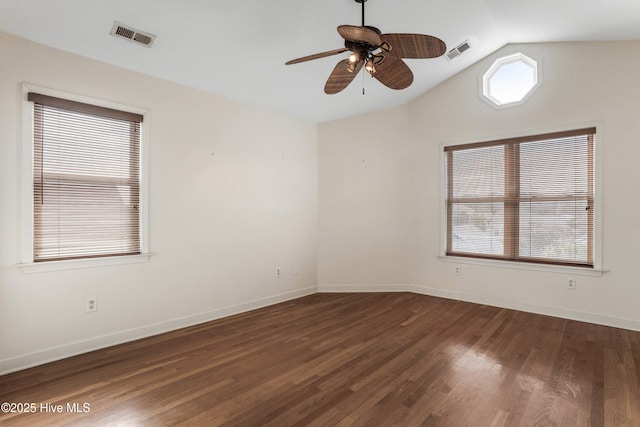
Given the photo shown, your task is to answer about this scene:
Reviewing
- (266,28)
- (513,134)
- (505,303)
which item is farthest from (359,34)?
(505,303)

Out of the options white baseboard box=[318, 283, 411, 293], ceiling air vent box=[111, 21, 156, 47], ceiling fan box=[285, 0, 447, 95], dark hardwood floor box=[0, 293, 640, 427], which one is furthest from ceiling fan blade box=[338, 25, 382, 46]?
white baseboard box=[318, 283, 411, 293]

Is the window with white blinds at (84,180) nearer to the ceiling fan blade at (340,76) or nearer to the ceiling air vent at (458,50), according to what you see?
the ceiling fan blade at (340,76)

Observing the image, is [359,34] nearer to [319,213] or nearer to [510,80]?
[510,80]

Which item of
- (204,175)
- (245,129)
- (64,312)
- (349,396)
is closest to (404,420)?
(349,396)

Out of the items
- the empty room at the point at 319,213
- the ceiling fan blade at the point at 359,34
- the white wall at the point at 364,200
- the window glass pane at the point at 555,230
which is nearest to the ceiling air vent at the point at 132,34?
the empty room at the point at 319,213

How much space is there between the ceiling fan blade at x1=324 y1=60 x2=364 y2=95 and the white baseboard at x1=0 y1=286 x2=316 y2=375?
2.90 metres

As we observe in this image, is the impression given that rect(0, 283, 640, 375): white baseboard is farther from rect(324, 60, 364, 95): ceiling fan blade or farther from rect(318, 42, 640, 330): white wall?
rect(324, 60, 364, 95): ceiling fan blade

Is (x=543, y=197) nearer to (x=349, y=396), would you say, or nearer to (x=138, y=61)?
(x=349, y=396)

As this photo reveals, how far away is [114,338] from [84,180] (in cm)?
154

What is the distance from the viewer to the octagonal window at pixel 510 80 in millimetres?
4312

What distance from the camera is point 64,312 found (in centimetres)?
301

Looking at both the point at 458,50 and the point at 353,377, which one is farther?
the point at 458,50

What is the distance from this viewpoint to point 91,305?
10.4 ft

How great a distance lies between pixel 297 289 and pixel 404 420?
323 centimetres
